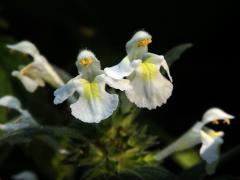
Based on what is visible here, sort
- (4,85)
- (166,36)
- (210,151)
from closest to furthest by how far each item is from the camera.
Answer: (210,151), (4,85), (166,36)

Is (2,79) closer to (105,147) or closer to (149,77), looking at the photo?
(105,147)

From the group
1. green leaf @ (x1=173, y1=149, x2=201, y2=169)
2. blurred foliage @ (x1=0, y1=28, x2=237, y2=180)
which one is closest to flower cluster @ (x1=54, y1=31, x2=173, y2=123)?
blurred foliage @ (x1=0, y1=28, x2=237, y2=180)

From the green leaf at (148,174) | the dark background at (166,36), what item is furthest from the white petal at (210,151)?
the dark background at (166,36)

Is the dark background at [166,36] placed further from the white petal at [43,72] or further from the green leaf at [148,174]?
the green leaf at [148,174]

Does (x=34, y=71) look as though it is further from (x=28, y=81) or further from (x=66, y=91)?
(x=66, y=91)

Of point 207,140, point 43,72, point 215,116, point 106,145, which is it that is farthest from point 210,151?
point 43,72

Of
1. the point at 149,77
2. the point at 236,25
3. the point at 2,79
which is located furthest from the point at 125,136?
the point at 236,25
